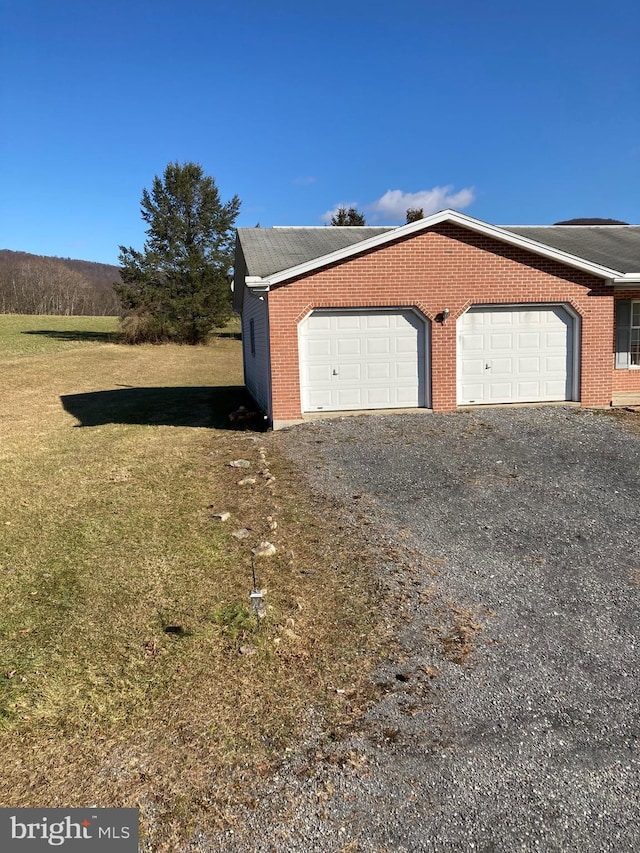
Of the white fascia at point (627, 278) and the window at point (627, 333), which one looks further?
the window at point (627, 333)

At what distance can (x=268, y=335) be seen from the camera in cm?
1207

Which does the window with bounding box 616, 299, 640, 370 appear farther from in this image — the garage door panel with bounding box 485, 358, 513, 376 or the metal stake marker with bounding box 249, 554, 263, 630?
the metal stake marker with bounding box 249, 554, 263, 630

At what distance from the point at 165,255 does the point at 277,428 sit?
32.0 meters

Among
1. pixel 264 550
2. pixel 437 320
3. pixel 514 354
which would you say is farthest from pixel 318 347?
pixel 264 550

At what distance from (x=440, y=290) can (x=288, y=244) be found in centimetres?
409

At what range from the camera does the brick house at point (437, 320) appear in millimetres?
11953

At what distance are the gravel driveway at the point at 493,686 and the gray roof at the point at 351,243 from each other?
21.3ft

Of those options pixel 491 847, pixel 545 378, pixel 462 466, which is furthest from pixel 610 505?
pixel 545 378

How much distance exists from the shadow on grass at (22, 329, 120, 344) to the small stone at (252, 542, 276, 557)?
37.9m

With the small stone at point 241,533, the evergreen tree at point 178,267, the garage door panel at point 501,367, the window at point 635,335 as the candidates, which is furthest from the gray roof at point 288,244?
the evergreen tree at point 178,267

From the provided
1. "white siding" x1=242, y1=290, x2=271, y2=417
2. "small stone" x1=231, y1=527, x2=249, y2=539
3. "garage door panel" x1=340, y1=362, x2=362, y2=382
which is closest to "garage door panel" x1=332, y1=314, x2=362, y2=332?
"garage door panel" x1=340, y1=362, x2=362, y2=382

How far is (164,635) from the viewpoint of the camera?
14.5 ft

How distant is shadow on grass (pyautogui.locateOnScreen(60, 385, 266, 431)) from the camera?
14.3 meters

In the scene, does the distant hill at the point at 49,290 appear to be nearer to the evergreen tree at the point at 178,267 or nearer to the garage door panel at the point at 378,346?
the evergreen tree at the point at 178,267
